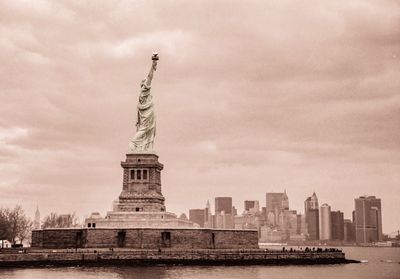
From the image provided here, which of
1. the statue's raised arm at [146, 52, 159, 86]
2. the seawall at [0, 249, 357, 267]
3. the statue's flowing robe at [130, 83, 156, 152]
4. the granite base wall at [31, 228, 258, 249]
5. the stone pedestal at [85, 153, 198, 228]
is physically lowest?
the seawall at [0, 249, 357, 267]

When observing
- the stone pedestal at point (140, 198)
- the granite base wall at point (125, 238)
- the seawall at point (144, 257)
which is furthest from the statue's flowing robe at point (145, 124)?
the seawall at point (144, 257)

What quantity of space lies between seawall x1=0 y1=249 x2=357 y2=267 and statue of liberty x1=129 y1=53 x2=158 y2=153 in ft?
50.1

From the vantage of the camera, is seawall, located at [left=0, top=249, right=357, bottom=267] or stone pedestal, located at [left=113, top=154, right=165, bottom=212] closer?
seawall, located at [left=0, top=249, right=357, bottom=267]

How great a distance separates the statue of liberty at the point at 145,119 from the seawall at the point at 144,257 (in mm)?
15282

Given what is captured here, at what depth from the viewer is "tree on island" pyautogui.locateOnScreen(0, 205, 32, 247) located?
8746cm

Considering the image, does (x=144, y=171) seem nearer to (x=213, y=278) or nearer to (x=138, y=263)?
(x=138, y=263)

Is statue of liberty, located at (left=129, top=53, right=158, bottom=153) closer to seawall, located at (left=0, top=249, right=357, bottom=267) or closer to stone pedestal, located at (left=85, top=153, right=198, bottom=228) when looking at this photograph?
stone pedestal, located at (left=85, top=153, right=198, bottom=228)

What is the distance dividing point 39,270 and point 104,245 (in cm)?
1175

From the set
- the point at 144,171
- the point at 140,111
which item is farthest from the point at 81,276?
the point at 140,111

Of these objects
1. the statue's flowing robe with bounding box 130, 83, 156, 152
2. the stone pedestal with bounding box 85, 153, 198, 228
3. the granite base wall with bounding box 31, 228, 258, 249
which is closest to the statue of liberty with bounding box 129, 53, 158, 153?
the statue's flowing robe with bounding box 130, 83, 156, 152

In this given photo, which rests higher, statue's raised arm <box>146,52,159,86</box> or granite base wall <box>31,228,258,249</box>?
statue's raised arm <box>146,52,159,86</box>

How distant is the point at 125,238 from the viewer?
6631cm

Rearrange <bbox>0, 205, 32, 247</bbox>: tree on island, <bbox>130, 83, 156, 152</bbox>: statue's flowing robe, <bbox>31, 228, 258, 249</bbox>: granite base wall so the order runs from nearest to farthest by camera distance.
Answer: <bbox>31, 228, 258, 249</bbox>: granite base wall < <bbox>130, 83, 156, 152</bbox>: statue's flowing robe < <bbox>0, 205, 32, 247</bbox>: tree on island

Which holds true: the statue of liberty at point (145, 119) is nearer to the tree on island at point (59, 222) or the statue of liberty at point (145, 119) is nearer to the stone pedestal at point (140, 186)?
the stone pedestal at point (140, 186)
